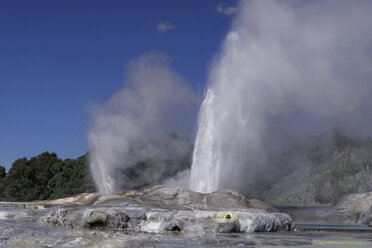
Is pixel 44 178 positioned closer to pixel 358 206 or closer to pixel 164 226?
pixel 358 206

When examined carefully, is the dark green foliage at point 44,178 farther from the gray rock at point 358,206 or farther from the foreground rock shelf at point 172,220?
the foreground rock shelf at point 172,220

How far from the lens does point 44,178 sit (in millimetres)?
67875

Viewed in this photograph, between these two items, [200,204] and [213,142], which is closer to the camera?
[200,204]

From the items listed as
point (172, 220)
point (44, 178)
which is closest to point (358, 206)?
point (172, 220)

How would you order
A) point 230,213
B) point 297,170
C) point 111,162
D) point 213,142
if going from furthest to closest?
point 297,170
point 111,162
point 213,142
point 230,213

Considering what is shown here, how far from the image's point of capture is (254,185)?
8650 centimetres

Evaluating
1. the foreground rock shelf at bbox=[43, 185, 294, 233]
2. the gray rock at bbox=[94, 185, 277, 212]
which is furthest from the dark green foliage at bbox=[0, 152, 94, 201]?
the foreground rock shelf at bbox=[43, 185, 294, 233]

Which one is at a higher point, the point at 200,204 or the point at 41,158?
the point at 41,158

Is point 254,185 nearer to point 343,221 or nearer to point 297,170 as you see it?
point 297,170

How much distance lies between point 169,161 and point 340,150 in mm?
86569

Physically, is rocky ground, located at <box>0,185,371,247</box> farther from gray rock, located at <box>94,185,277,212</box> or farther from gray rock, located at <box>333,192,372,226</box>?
gray rock, located at <box>333,192,372,226</box>

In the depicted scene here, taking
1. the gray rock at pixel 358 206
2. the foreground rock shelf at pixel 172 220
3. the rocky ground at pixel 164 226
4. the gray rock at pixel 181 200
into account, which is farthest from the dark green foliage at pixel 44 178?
the foreground rock shelf at pixel 172 220

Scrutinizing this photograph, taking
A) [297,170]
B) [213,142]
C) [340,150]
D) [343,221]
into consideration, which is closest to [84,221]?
[213,142]

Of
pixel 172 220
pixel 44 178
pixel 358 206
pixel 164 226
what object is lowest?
pixel 164 226
